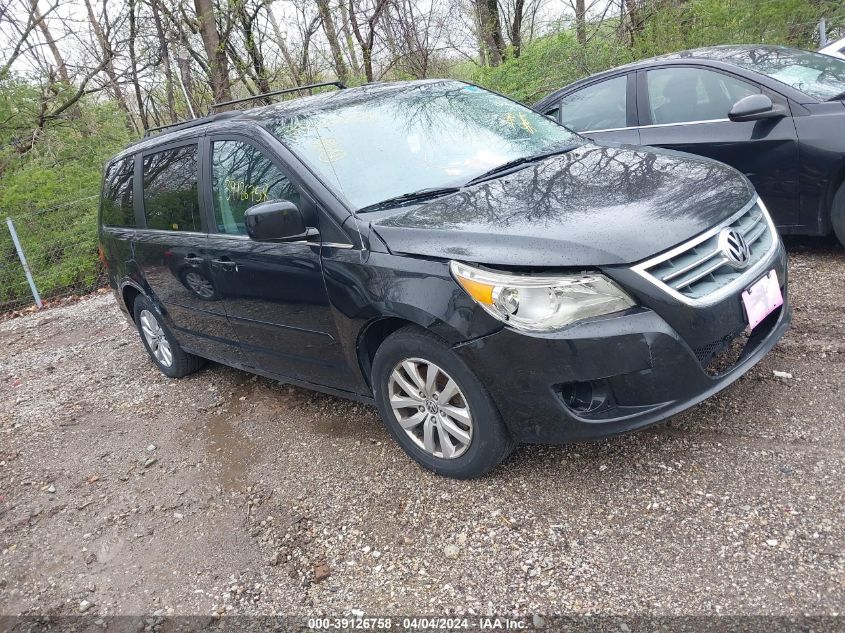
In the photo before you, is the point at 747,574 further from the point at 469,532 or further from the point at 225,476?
the point at 225,476

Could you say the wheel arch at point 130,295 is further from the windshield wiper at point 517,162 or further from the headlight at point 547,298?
the headlight at point 547,298

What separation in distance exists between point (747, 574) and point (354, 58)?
14.5 meters

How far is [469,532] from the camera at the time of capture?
8.91ft

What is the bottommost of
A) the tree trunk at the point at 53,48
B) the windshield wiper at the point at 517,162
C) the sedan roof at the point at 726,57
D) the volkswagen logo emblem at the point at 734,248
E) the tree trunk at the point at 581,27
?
the volkswagen logo emblem at the point at 734,248

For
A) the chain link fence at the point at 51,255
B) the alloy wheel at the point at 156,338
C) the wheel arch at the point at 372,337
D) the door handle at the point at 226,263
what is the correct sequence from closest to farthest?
the wheel arch at the point at 372,337, the door handle at the point at 226,263, the alloy wheel at the point at 156,338, the chain link fence at the point at 51,255

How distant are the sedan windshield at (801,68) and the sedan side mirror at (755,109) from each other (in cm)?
28

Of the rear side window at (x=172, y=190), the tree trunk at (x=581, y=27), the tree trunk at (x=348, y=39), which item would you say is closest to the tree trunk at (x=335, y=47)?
the tree trunk at (x=348, y=39)

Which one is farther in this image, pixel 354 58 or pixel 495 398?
pixel 354 58

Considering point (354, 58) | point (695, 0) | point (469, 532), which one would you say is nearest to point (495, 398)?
point (469, 532)

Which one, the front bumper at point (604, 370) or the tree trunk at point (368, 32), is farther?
the tree trunk at point (368, 32)

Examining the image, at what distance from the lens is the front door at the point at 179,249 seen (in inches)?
159

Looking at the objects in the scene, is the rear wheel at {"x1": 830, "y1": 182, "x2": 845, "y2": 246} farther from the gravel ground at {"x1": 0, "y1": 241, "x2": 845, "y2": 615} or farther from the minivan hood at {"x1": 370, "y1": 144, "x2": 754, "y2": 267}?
the minivan hood at {"x1": 370, "y1": 144, "x2": 754, "y2": 267}

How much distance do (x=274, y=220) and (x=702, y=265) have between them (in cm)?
187

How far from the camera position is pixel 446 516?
2842mm
